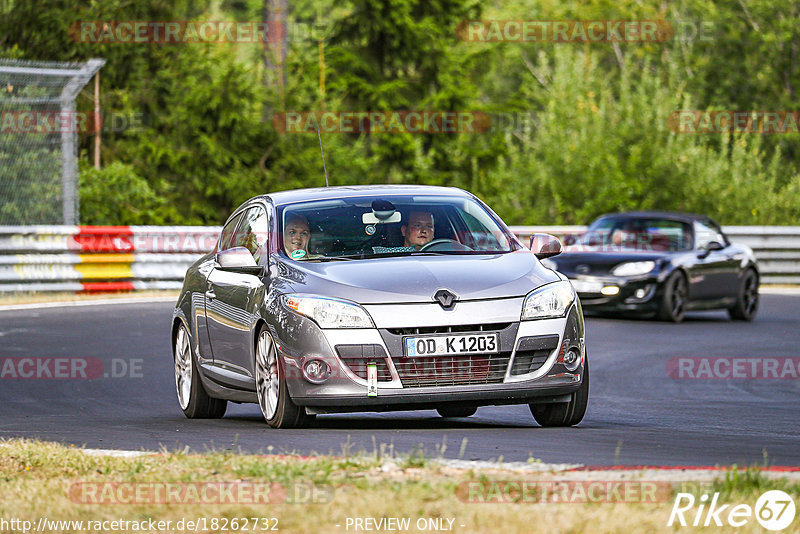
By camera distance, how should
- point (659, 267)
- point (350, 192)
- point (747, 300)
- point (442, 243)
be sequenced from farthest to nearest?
point (747, 300) < point (659, 267) < point (350, 192) < point (442, 243)

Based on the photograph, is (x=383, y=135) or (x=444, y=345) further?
(x=383, y=135)

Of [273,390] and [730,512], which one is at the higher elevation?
[730,512]

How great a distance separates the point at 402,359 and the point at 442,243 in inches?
49.8

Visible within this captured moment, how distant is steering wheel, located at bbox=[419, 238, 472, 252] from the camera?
9516mm

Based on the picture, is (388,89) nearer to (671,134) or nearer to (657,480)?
(671,134)

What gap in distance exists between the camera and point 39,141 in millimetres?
22719

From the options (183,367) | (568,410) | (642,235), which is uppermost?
(568,410)

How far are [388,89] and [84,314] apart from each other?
21051mm

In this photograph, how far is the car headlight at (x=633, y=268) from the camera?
65.8 feet

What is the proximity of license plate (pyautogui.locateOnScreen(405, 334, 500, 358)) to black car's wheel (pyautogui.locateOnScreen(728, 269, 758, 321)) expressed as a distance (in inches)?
525

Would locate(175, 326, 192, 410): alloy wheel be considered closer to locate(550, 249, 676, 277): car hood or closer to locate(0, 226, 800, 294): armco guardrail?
locate(550, 249, 676, 277): car hood

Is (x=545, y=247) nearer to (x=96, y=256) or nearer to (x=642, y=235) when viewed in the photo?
(x=642, y=235)

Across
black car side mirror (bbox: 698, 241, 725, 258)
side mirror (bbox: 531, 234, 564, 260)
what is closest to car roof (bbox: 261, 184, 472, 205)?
side mirror (bbox: 531, 234, 564, 260)

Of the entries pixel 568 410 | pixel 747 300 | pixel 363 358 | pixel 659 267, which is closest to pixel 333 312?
pixel 363 358
